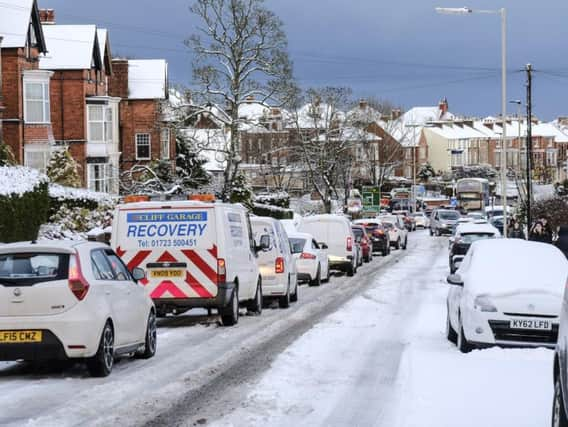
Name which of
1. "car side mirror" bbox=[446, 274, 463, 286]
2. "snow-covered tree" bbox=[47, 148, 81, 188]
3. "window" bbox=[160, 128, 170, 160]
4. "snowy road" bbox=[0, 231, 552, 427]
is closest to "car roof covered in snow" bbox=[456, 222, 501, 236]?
"snowy road" bbox=[0, 231, 552, 427]

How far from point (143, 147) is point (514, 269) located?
53420 mm

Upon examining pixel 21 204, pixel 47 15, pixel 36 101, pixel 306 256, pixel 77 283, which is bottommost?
pixel 306 256

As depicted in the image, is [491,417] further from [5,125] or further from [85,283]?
[5,125]

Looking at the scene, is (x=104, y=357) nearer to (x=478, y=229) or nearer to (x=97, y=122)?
(x=478, y=229)

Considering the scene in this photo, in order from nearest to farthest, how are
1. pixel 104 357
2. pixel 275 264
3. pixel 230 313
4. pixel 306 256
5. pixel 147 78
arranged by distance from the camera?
pixel 104 357 → pixel 230 313 → pixel 275 264 → pixel 306 256 → pixel 147 78

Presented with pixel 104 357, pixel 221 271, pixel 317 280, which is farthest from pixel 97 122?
pixel 104 357

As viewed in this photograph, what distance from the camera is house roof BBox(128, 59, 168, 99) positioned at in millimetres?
66750

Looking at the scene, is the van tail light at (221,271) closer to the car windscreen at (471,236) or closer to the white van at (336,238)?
the white van at (336,238)

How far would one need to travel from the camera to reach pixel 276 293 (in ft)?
76.8

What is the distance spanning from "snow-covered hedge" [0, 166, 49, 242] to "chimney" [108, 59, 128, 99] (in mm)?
32795

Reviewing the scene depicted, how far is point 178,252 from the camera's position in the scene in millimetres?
18516

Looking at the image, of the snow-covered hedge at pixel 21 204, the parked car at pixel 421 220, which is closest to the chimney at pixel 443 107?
the parked car at pixel 421 220

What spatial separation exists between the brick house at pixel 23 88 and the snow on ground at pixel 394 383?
33.8m

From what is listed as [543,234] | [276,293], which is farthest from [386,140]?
[276,293]
